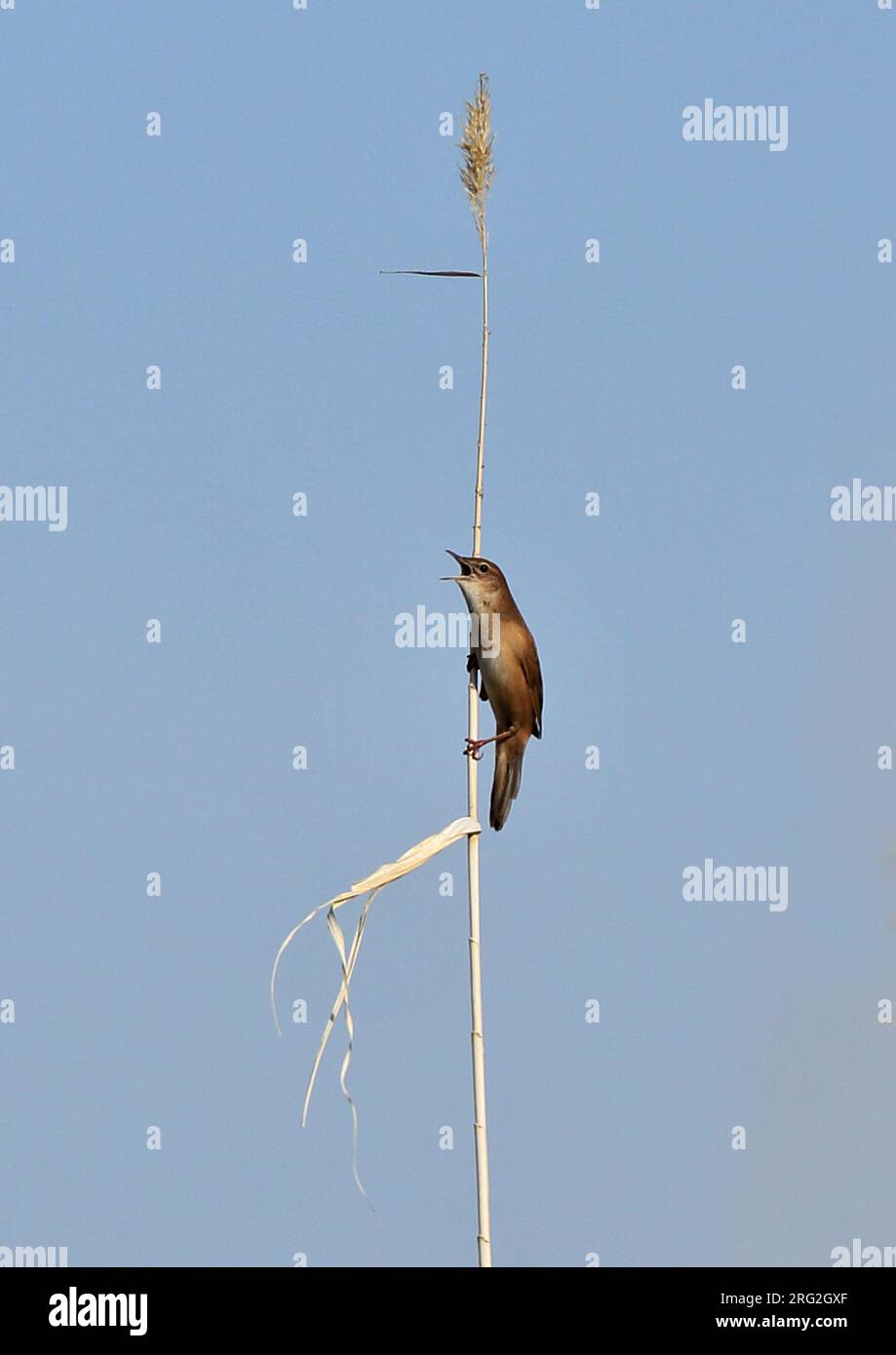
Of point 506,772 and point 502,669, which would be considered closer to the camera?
point 502,669

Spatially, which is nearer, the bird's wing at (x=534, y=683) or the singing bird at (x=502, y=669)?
the singing bird at (x=502, y=669)

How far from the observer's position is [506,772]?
7.28m

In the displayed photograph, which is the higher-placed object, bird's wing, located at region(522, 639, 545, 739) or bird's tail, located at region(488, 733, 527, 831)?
bird's wing, located at region(522, 639, 545, 739)

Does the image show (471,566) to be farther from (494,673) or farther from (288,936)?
(288,936)

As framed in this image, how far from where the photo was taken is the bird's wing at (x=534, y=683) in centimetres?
698

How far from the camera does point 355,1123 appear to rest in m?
4.36

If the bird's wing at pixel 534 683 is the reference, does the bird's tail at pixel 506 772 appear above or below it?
below

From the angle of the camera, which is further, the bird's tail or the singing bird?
the bird's tail

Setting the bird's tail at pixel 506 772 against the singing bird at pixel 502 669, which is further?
the bird's tail at pixel 506 772

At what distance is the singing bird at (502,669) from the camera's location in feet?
21.6

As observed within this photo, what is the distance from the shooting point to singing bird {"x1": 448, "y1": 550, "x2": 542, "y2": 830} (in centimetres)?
659

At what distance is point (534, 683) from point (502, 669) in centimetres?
30

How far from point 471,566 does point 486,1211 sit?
2.44 metres

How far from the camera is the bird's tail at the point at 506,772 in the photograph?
286 inches
